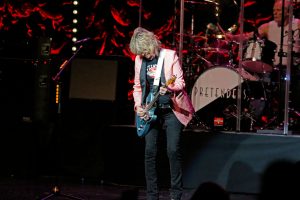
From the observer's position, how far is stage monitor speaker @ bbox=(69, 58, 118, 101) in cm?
882

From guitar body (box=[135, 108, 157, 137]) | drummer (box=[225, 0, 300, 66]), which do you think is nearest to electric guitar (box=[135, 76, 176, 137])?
guitar body (box=[135, 108, 157, 137])

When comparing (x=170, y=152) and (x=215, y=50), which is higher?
(x=215, y=50)

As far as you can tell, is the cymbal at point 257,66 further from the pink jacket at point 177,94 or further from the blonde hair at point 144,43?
the blonde hair at point 144,43

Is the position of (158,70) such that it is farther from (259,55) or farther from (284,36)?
(284,36)

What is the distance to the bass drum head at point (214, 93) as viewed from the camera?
30.8 feet

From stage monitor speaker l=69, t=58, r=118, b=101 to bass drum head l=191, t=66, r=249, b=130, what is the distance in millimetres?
→ 1379

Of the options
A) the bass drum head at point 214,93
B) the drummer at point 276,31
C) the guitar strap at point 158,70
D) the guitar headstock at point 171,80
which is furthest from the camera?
the drummer at point 276,31

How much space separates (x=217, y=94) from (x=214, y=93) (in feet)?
0.16

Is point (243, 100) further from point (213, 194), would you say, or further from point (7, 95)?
point (213, 194)

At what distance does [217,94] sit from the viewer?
9508mm

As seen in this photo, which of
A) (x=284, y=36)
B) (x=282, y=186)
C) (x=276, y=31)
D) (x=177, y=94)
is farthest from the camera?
(x=276, y=31)

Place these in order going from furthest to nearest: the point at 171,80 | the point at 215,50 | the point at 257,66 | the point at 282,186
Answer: the point at 215,50, the point at 257,66, the point at 171,80, the point at 282,186

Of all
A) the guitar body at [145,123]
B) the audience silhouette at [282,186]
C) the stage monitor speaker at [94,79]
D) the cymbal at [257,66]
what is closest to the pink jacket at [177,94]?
the guitar body at [145,123]

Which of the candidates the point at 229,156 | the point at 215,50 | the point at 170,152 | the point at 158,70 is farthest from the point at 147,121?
the point at 215,50
